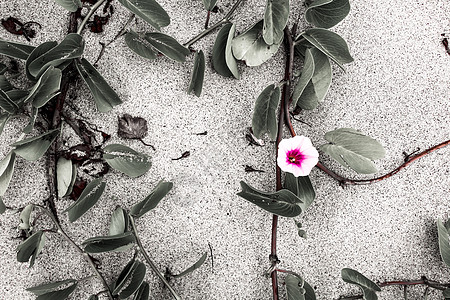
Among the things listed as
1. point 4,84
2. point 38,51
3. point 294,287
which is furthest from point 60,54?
point 294,287

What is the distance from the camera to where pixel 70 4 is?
3.13 feet

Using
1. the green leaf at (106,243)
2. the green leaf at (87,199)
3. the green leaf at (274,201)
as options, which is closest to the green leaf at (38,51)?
the green leaf at (87,199)

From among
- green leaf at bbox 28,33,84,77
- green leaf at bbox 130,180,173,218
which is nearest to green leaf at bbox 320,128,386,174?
green leaf at bbox 130,180,173,218

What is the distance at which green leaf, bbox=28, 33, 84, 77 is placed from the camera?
3.00 ft

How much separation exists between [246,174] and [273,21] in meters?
0.35

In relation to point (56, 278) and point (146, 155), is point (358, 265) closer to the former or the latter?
point (146, 155)

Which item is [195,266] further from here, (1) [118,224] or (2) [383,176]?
(2) [383,176]

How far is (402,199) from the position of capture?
103 cm

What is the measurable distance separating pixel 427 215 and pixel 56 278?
87cm

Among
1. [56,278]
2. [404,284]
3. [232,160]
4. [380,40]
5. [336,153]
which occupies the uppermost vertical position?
[380,40]

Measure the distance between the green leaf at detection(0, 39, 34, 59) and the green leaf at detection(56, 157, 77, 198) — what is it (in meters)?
A: 0.24

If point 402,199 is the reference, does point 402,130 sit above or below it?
above

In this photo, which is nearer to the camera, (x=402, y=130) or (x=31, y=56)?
(x=31, y=56)

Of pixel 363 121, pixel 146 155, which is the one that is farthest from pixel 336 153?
pixel 146 155
